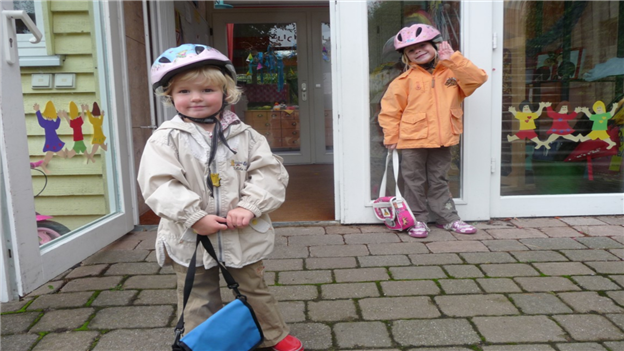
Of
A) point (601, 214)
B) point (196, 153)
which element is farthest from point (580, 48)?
point (196, 153)

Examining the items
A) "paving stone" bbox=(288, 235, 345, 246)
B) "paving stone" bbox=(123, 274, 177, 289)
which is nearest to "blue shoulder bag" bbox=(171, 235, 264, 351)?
"paving stone" bbox=(123, 274, 177, 289)

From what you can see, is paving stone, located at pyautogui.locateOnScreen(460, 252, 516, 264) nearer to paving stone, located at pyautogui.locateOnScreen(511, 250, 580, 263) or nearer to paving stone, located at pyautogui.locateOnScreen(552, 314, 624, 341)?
paving stone, located at pyautogui.locateOnScreen(511, 250, 580, 263)

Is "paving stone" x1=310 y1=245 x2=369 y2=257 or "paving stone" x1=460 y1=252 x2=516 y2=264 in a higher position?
"paving stone" x1=310 y1=245 x2=369 y2=257

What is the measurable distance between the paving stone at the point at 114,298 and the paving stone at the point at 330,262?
39.4 inches

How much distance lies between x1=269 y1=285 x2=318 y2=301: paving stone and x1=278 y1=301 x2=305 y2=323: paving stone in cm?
6

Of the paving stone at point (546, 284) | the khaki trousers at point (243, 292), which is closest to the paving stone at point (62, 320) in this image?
the khaki trousers at point (243, 292)

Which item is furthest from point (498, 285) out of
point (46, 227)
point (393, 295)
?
point (46, 227)

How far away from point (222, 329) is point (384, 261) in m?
1.52

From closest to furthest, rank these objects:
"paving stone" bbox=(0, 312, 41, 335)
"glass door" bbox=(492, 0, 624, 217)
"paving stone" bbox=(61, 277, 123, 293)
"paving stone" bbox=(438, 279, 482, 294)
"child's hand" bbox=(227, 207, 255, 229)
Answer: "child's hand" bbox=(227, 207, 255, 229) → "paving stone" bbox=(0, 312, 41, 335) → "paving stone" bbox=(438, 279, 482, 294) → "paving stone" bbox=(61, 277, 123, 293) → "glass door" bbox=(492, 0, 624, 217)

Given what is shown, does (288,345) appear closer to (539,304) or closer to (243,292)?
(243,292)

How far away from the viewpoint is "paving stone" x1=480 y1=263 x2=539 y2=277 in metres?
2.70

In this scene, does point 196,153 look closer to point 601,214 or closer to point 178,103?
point 178,103

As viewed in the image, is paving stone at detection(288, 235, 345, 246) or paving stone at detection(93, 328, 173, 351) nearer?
paving stone at detection(93, 328, 173, 351)

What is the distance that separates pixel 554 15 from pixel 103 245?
12.4 ft
